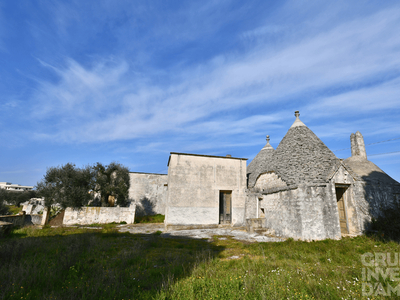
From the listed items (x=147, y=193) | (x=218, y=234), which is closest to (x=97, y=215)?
(x=147, y=193)

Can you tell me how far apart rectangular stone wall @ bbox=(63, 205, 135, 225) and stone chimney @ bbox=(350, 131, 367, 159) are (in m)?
18.6

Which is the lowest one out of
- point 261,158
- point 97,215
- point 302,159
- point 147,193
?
point 97,215

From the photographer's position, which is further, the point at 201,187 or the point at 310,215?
the point at 201,187

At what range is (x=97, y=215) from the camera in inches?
663

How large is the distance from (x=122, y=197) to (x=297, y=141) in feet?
55.4

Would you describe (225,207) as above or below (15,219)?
above

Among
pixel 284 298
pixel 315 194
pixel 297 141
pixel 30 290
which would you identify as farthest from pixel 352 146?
pixel 30 290

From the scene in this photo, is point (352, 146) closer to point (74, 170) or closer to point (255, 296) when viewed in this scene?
point (255, 296)

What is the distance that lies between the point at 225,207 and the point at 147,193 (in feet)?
40.0

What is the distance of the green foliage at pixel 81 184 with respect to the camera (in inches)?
650

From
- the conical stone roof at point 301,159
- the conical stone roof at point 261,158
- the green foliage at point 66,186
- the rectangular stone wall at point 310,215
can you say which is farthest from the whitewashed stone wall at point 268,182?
the green foliage at point 66,186

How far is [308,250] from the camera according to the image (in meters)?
7.58

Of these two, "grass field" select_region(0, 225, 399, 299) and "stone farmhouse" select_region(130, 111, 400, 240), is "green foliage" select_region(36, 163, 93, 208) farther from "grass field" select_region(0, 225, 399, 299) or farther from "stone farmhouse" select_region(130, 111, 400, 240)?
"grass field" select_region(0, 225, 399, 299)

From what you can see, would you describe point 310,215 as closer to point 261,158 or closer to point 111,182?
point 261,158
